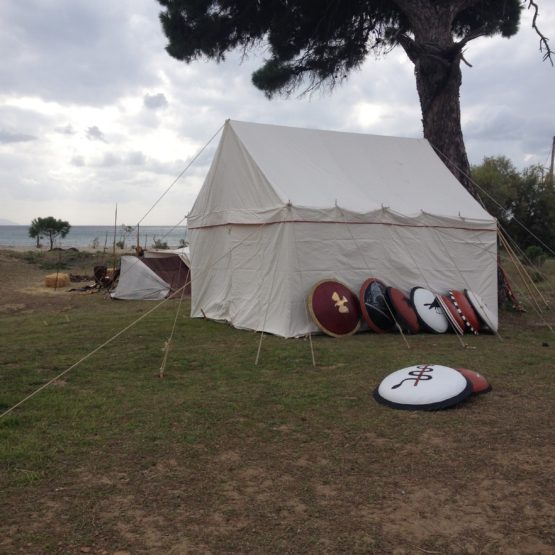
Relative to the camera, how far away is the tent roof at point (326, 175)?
7809 millimetres

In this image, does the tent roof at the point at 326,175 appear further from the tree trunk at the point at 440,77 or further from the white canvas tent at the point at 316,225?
the tree trunk at the point at 440,77

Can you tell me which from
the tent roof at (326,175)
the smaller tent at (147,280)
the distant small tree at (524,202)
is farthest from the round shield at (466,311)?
the distant small tree at (524,202)

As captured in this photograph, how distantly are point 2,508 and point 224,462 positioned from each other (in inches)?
44.9

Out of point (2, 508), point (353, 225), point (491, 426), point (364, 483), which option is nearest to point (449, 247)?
point (353, 225)

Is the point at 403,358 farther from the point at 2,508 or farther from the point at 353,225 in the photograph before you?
the point at 2,508

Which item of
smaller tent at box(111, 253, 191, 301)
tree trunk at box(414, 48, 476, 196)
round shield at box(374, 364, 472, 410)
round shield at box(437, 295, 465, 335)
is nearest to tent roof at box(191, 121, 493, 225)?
tree trunk at box(414, 48, 476, 196)

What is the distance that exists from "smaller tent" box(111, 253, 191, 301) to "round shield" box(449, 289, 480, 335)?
6.63m

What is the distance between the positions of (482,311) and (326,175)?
2.76 m

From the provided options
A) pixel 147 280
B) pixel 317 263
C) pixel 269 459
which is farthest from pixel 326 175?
pixel 147 280

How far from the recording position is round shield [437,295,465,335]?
753 centimetres

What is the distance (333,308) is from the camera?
7363mm

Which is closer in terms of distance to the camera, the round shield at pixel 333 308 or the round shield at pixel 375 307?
the round shield at pixel 333 308

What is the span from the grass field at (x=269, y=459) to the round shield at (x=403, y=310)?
122cm

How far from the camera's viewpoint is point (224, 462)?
11.0 ft
